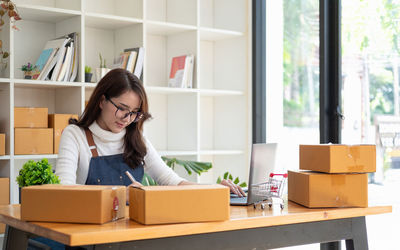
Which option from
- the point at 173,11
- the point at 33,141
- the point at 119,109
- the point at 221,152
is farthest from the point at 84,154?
the point at 173,11

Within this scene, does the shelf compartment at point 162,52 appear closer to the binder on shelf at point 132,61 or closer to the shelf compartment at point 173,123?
the shelf compartment at point 173,123

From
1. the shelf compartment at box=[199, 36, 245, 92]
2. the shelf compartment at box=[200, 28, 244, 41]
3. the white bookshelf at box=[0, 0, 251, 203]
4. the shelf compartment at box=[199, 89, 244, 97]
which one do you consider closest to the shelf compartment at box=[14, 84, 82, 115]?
the white bookshelf at box=[0, 0, 251, 203]

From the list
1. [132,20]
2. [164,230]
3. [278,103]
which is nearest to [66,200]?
[164,230]

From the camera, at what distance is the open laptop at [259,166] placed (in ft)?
7.23

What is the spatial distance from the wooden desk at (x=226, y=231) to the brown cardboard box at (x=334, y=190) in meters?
0.04

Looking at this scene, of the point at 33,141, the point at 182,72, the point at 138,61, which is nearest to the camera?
the point at 33,141

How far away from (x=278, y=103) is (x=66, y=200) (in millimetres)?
2837

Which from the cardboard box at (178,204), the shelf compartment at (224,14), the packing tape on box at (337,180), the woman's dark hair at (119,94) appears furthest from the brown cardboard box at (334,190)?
the shelf compartment at (224,14)

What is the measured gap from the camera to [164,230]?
1.75 metres

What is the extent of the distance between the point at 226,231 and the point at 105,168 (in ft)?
3.28

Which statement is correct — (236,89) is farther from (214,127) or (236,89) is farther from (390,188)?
(390,188)

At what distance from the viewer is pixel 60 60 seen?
355cm

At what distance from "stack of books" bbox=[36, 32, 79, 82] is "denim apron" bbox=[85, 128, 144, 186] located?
944 mm

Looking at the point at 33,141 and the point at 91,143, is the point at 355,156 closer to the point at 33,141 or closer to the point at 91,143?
the point at 91,143
